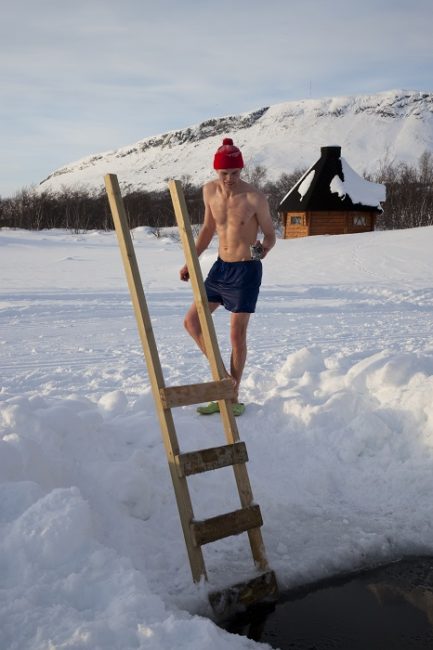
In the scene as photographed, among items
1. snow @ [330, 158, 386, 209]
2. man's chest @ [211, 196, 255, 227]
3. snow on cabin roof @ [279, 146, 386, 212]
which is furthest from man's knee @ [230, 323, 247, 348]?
snow @ [330, 158, 386, 209]

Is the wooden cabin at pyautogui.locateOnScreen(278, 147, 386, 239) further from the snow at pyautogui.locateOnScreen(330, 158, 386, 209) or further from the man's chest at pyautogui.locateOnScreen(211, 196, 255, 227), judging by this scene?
the man's chest at pyautogui.locateOnScreen(211, 196, 255, 227)

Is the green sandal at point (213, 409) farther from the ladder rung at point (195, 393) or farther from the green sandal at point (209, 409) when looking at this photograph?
the ladder rung at point (195, 393)

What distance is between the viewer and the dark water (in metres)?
2.67

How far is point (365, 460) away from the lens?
4074 millimetres

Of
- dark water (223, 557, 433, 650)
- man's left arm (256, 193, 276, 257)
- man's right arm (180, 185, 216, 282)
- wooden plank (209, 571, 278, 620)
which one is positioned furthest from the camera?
man's right arm (180, 185, 216, 282)

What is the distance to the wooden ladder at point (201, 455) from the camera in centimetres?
293

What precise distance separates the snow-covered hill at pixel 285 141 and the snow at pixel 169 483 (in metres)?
101

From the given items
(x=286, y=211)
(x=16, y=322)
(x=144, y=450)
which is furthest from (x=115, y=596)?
(x=286, y=211)

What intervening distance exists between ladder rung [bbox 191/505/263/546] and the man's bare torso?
220cm

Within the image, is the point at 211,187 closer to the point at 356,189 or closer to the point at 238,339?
the point at 238,339

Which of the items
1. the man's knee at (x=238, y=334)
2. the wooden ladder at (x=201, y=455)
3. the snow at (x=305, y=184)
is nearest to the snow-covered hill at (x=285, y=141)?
the snow at (x=305, y=184)

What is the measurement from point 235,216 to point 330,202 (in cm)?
2774

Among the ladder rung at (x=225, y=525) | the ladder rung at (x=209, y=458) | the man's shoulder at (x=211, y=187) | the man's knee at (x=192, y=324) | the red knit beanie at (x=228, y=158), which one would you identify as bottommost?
the ladder rung at (x=225, y=525)

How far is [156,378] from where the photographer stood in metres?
3.12
